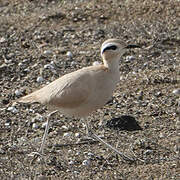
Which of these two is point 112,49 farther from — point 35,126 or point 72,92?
A: point 35,126

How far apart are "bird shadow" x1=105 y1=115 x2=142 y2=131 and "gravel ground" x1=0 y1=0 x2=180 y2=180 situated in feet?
0.04

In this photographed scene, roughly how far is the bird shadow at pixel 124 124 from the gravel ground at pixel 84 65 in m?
0.01

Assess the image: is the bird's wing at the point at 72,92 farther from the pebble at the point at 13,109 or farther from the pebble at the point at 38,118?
the pebble at the point at 13,109

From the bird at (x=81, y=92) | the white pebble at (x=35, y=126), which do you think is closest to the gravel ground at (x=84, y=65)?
the white pebble at (x=35, y=126)

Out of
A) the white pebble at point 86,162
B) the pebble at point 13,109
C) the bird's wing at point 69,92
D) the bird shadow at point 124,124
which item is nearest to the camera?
the bird's wing at point 69,92

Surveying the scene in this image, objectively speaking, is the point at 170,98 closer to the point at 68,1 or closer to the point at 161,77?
the point at 161,77

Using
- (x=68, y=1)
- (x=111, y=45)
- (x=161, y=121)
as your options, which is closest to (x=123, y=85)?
(x=161, y=121)

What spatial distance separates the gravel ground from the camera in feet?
21.0

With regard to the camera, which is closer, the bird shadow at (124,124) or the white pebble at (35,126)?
the bird shadow at (124,124)

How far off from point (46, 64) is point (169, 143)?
264cm

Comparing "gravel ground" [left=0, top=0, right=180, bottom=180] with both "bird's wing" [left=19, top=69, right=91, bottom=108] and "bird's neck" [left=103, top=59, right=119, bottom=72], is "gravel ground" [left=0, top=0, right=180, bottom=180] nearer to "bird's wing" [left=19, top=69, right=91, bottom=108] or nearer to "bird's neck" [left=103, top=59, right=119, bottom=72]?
"bird's wing" [left=19, top=69, right=91, bottom=108]

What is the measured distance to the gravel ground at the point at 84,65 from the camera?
639cm

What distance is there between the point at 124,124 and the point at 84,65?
6.02 ft

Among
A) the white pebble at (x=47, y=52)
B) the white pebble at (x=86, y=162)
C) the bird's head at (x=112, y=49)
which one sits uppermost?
the white pebble at (x=47, y=52)
